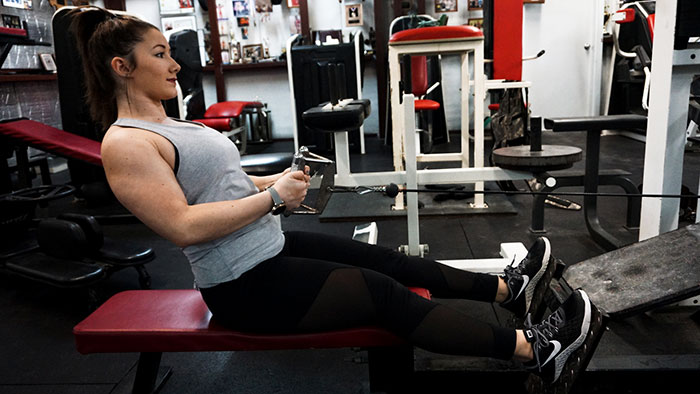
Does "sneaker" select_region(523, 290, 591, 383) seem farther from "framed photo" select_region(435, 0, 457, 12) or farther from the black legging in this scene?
"framed photo" select_region(435, 0, 457, 12)

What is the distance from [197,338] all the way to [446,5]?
19.8 feet

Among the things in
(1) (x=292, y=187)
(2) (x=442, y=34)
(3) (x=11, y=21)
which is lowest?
(1) (x=292, y=187)

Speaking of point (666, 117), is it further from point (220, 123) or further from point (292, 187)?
point (220, 123)

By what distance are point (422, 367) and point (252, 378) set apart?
21.6 inches

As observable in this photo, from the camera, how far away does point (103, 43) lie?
3.71 feet

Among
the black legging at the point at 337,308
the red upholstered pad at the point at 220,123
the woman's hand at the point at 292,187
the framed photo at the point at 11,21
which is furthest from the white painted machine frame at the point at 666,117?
the framed photo at the point at 11,21

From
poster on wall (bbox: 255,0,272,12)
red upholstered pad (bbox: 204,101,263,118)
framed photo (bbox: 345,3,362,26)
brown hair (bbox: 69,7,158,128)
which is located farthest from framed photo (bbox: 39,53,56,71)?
brown hair (bbox: 69,7,158,128)

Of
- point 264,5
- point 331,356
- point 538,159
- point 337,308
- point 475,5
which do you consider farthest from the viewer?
point 264,5

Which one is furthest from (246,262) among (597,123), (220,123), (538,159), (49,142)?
(220,123)

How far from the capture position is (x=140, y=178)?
1.05 metres

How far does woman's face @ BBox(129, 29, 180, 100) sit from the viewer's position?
1147 millimetres

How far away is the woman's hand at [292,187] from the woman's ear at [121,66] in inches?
15.8

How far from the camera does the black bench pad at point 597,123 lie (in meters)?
2.32

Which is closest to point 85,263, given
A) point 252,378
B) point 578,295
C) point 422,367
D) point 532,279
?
point 252,378
